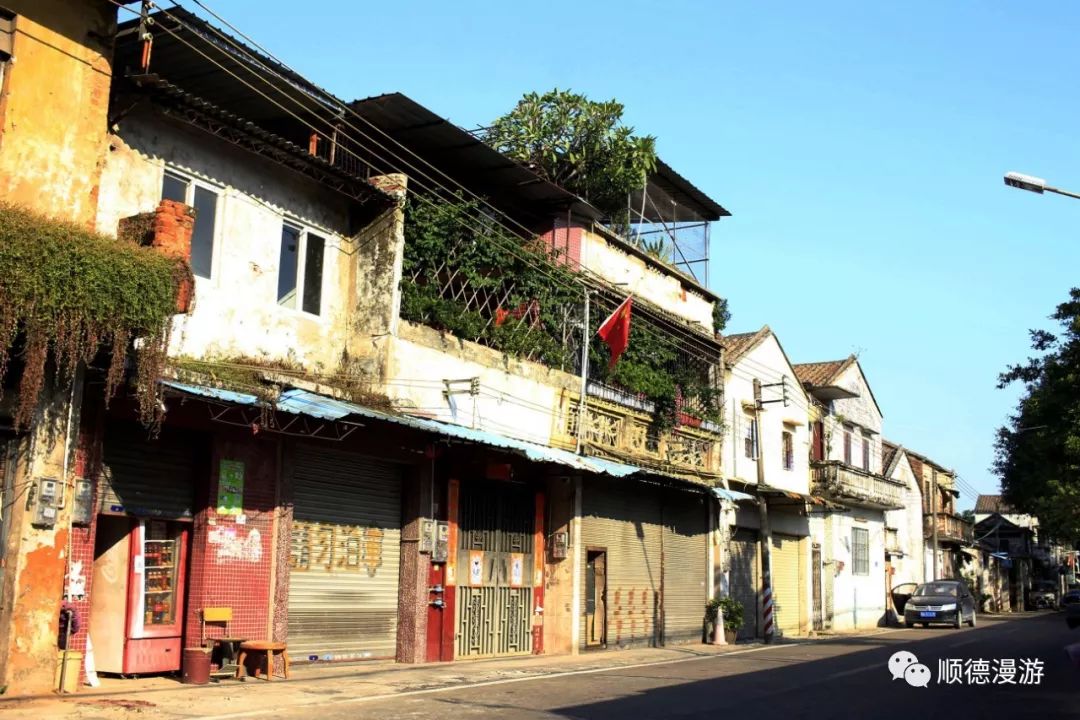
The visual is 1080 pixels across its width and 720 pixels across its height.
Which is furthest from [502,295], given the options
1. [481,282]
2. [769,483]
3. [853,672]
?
[769,483]

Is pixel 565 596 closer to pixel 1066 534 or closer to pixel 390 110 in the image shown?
pixel 390 110

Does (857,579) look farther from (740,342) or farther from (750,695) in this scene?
(750,695)

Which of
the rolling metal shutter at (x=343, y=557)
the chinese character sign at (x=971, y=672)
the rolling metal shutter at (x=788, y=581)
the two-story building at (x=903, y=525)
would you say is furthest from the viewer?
the two-story building at (x=903, y=525)

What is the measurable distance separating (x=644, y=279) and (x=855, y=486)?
16586 mm

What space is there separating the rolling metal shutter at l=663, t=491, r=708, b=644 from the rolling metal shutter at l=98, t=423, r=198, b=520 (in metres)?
14.2

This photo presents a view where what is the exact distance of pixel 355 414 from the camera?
14484mm

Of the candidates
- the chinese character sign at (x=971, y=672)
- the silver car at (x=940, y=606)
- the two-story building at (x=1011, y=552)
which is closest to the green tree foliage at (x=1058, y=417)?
the silver car at (x=940, y=606)

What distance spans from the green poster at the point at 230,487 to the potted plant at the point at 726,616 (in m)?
15.8

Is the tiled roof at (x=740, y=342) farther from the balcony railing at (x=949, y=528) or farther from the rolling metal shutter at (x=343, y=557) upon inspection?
the balcony railing at (x=949, y=528)

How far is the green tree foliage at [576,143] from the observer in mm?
23703

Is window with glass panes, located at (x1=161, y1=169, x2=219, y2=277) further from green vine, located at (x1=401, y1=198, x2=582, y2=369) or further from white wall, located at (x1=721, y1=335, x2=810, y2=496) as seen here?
white wall, located at (x1=721, y1=335, x2=810, y2=496)

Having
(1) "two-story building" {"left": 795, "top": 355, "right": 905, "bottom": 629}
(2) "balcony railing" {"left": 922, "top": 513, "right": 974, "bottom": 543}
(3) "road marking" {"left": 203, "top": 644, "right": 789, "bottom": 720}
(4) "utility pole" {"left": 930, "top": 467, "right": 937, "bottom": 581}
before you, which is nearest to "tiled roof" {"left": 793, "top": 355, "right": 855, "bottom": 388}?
(1) "two-story building" {"left": 795, "top": 355, "right": 905, "bottom": 629}

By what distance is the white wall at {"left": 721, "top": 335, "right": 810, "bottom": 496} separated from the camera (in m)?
29.6

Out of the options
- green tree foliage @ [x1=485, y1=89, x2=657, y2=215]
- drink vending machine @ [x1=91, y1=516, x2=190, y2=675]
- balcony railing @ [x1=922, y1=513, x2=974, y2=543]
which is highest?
green tree foliage @ [x1=485, y1=89, x2=657, y2=215]
